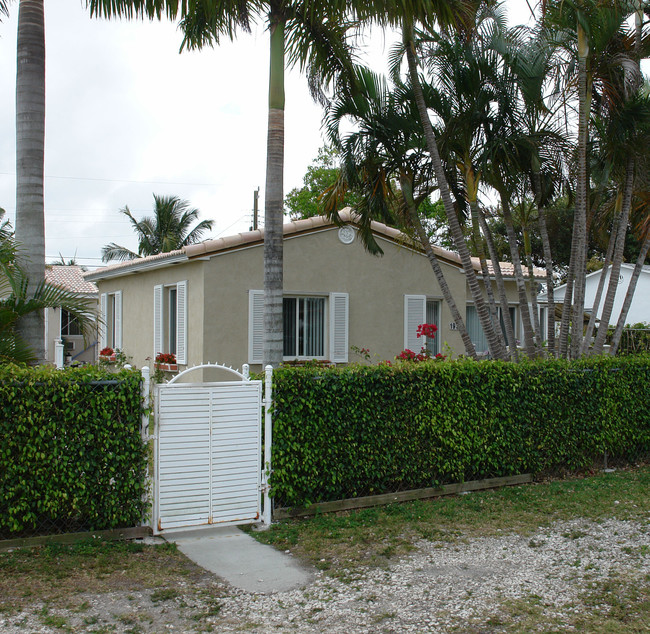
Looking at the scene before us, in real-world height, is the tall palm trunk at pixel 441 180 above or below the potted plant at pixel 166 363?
above

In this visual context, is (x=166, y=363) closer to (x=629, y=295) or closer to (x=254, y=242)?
(x=254, y=242)

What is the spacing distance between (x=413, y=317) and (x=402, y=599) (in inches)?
395

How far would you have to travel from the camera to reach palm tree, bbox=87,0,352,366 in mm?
7952

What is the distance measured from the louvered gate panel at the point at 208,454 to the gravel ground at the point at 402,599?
1320 mm

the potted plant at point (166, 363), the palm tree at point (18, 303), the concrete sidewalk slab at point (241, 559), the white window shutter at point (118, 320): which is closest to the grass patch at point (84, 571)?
the concrete sidewalk slab at point (241, 559)

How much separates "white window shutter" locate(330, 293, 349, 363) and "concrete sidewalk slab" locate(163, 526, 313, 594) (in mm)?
7261

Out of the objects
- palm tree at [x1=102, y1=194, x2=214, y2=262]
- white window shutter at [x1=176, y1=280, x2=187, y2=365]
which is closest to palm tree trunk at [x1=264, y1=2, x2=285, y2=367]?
white window shutter at [x1=176, y1=280, x2=187, y2=365]

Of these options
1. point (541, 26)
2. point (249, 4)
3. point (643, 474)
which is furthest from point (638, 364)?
point (249, 4)

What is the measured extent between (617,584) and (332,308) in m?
9.13

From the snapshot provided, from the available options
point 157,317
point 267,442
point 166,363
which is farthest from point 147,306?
point 267,442

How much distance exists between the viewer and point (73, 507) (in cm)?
596

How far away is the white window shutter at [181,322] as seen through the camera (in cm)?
1315

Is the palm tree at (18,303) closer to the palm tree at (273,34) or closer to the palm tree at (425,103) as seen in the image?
the palm tree at (273,34)

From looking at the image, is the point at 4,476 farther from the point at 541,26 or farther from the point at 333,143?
the point at 541,26
